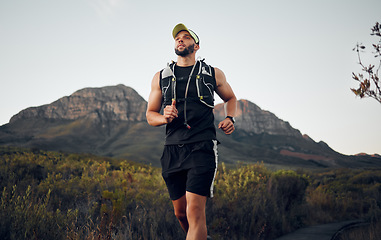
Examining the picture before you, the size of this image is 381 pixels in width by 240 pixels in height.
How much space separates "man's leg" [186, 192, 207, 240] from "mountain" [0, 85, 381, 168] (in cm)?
7864

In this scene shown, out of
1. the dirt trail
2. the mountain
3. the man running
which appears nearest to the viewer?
the man running

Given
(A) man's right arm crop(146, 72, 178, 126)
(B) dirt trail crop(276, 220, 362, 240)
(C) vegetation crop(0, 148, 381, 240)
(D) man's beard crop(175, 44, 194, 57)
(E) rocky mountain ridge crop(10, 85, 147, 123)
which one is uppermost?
(E) rocky mountain ridge crop(10, 85, 147, 123)

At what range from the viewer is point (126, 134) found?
12838 centimetres

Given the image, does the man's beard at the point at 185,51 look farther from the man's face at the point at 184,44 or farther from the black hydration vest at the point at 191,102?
the black hydration vest at the point at 191,102

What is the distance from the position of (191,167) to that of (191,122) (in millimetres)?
490

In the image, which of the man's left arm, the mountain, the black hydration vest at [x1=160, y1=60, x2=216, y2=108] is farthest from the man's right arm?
the mountain

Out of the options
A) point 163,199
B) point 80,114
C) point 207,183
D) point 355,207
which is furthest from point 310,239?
point 80,114

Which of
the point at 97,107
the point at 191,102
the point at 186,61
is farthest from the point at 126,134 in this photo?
the point at 191,102

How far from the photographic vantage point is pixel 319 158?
429 feet

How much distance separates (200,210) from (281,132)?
18847cm

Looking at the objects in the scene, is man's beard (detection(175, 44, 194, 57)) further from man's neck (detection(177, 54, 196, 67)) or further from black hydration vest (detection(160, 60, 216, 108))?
black hydration vest (detection(160, 60, 216, 108))

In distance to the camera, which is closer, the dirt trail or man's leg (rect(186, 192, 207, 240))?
man's leg (rect(186, 192, 207, 240))

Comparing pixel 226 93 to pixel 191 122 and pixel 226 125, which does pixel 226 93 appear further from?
pixel 191 122

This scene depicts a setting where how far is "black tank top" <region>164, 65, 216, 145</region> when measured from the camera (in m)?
2.91
